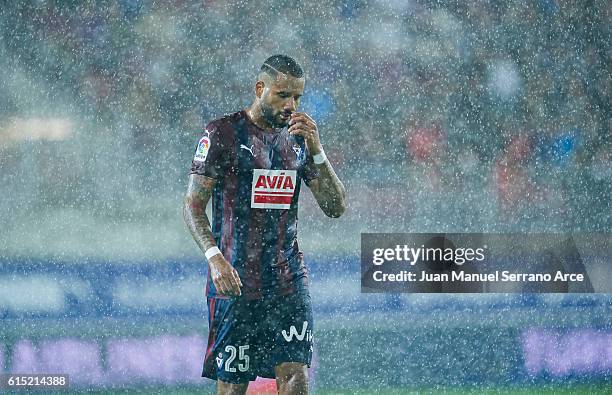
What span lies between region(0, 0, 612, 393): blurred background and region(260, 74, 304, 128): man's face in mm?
896

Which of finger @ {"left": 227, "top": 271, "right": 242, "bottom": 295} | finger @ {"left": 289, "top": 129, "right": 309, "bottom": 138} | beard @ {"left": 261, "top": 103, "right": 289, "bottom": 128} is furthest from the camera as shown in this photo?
beard @ {"left": 261, "top": 103, "right": 289, "bottom": 128}

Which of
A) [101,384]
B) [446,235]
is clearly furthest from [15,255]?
[446,235]

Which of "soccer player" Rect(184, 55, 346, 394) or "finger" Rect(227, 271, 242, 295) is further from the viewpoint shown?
"soccer player" Rect(184, 55, 346, 394)

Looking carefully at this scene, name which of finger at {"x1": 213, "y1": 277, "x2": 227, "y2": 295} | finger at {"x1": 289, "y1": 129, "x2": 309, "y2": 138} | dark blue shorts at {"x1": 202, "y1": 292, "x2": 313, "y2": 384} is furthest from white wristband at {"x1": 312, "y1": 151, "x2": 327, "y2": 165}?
finger at {"x1": 213, "y1": 277, "x2": 227, "y2": 295}

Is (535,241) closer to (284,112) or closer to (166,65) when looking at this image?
(284,112)

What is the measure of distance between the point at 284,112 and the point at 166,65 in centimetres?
127

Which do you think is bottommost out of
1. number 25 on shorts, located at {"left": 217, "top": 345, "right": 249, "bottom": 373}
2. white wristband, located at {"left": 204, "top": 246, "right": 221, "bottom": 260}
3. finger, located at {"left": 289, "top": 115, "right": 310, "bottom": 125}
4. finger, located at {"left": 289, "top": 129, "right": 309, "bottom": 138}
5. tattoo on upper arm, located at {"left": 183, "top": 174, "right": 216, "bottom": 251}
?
number 25 on shorts, located at {"left": 217, "top": 345, "right": 249, "bottom": 373}

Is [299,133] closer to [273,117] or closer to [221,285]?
[273,117]

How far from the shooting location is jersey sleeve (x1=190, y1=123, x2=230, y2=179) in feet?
12.6

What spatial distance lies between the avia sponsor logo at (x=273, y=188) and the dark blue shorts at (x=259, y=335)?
434 mm

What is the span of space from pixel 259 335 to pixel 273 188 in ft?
2.17

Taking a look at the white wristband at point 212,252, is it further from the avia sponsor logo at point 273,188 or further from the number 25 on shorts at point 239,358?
the number 25 on shorts at point 239,358

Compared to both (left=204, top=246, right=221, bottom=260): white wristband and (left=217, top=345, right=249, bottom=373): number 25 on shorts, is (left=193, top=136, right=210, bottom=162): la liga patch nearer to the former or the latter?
(left=204, top=246, right=221, bottom=260): white wristband

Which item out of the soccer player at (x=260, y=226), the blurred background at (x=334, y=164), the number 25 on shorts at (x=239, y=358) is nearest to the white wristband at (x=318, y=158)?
the soccer player at (x=260, y=226)
